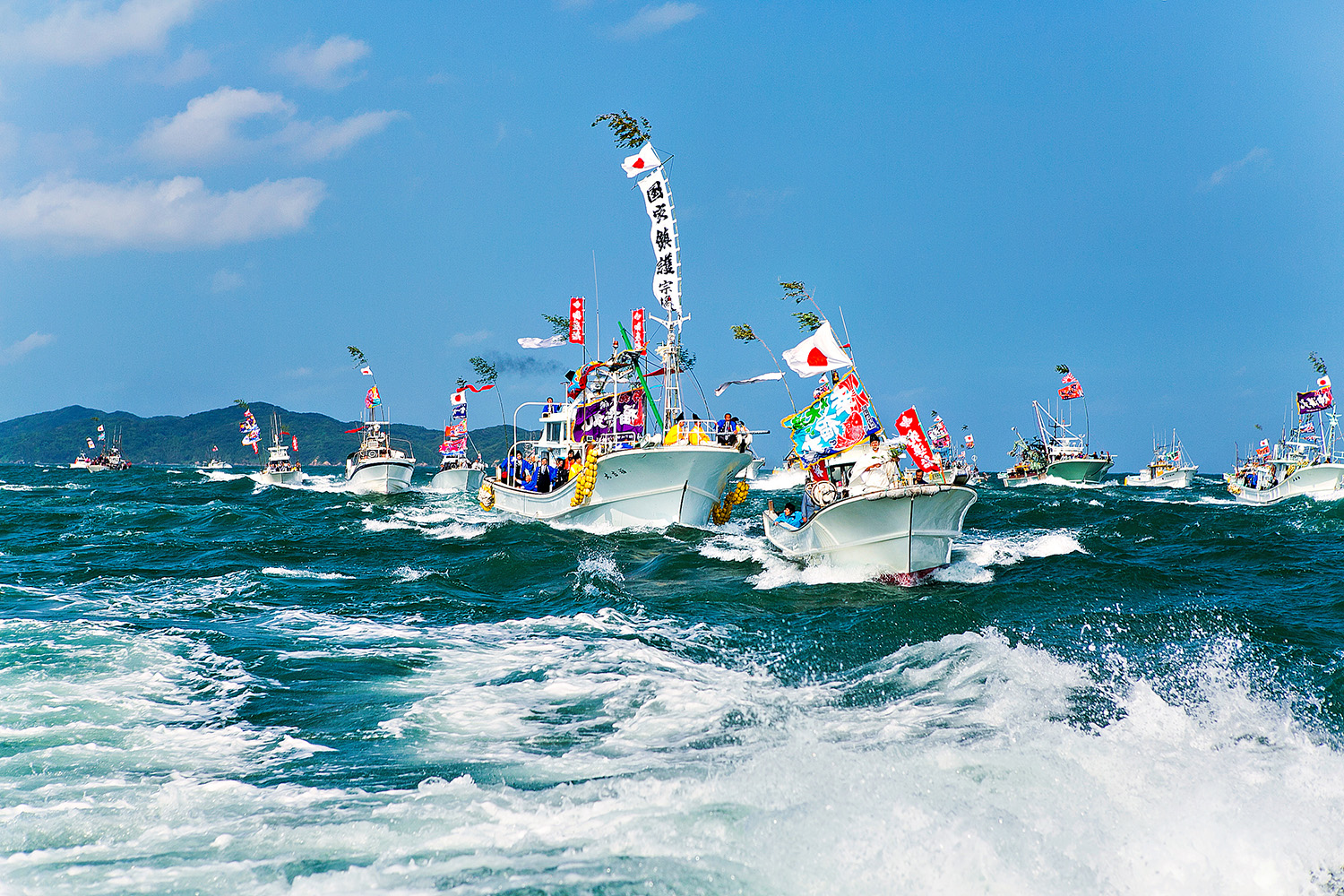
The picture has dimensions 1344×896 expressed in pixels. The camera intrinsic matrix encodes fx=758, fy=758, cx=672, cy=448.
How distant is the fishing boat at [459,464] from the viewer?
184ft

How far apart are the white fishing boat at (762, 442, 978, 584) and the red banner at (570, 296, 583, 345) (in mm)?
17866

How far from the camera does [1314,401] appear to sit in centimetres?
5322

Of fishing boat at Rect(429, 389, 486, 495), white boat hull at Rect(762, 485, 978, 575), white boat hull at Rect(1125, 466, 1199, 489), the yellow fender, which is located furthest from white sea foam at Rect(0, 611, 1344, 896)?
white boat hull at Rect(1125, 466, 1199, 489)

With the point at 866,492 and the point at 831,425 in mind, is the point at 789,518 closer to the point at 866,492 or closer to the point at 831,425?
the point at 831,425

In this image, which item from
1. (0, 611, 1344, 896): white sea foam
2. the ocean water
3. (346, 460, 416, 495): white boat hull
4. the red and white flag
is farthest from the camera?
(346, 460, 416, 495): white boat hull

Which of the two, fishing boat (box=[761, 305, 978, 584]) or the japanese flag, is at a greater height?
the japanese flag

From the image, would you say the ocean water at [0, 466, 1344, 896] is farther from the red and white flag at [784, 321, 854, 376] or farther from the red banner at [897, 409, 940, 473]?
the red and white flag at [784, 321, 854, 376]

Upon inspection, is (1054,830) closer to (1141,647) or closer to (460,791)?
(460,791)

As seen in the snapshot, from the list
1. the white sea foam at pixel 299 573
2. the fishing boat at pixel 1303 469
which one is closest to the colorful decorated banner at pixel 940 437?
the fishing boat at pixel 1303 469

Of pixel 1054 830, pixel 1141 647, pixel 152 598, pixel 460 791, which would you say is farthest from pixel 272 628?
pixel 1141 647

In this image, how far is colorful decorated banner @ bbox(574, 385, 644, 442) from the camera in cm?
2886

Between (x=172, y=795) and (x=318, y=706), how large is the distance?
236cm

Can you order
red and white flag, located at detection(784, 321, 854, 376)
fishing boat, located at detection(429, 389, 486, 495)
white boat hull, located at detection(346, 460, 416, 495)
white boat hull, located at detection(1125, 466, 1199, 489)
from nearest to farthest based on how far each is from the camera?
red and white flag, located at detection(784, 321, 854, 376)
white boat hull, located at detection(346, 460, 416, 495)
fishing boat, located at detection(429, 389, 486, 495)
white boat hull, located at detection(1125, 466, 1199, 489)

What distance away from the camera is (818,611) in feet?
43.5
